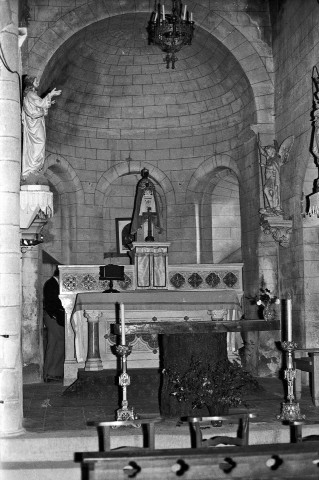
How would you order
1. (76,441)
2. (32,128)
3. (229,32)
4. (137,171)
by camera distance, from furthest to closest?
(137,171) < (229,32) < (32,128) < (76,441)

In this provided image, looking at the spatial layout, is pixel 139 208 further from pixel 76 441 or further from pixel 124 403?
pixel 76 441

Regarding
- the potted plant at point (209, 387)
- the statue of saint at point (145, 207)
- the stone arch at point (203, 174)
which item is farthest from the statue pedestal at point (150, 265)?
the potted plant at point (209, 387)

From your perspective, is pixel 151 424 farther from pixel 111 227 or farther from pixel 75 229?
pixel 111 227

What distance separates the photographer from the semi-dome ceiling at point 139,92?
44.4 feet

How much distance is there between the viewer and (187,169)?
15.1 metres

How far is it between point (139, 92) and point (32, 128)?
6.95 metres

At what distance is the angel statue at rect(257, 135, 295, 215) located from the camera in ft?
39.4

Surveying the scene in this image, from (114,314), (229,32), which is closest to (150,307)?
(114,314)

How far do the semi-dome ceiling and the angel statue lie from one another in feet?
4.14

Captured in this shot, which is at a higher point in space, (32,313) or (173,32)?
(173,32)

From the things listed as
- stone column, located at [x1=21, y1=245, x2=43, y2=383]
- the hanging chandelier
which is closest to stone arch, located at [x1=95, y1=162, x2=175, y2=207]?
stone column, located at [x1=21, y1=245, x2=43, y2=383]

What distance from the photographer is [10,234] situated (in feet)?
23.0

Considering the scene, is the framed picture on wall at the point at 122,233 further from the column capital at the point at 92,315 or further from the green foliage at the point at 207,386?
the green foliage at the point at 207,386

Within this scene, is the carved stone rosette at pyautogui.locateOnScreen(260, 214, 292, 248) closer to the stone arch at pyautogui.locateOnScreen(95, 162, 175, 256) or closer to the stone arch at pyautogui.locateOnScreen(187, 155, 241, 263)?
the stone arch at pyautogui.locateOnScreen(187, 155, 241, 263)
